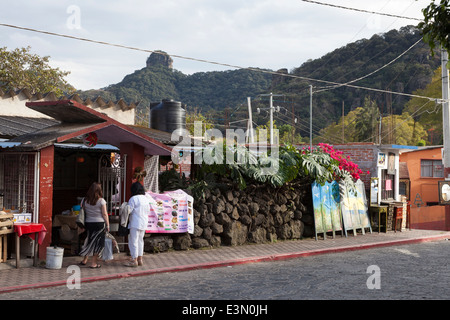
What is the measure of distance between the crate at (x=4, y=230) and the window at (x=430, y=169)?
2885 centimetres

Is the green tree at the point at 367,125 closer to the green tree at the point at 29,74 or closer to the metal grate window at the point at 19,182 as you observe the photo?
the green tree at the point at 29,74

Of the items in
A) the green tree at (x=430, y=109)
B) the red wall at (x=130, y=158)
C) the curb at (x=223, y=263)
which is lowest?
the curb at (x=223, y=263)

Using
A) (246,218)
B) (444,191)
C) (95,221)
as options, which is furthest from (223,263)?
(444,191)

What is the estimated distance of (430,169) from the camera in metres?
34.1

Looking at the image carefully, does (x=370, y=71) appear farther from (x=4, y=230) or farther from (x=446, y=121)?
(x=4, y=230)

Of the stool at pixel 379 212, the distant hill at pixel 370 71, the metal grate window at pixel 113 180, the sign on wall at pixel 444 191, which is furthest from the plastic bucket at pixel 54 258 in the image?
the distant hill at pixel 370 71

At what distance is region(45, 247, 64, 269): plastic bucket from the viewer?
412 inches

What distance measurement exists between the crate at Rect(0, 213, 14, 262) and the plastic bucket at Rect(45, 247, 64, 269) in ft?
2.85

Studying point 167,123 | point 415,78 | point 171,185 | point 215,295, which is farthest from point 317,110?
point 215,295

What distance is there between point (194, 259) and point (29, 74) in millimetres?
27737

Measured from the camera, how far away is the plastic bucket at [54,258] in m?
10.5

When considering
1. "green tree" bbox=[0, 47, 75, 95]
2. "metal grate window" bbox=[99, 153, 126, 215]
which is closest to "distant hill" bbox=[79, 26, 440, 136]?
"green tree" bbox=[0, 47, 75, 95]

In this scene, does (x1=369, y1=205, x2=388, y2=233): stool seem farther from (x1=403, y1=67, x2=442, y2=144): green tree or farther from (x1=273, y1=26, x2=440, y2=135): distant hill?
(x1=273, y1=26, x2=440, y2=135): distant hill
